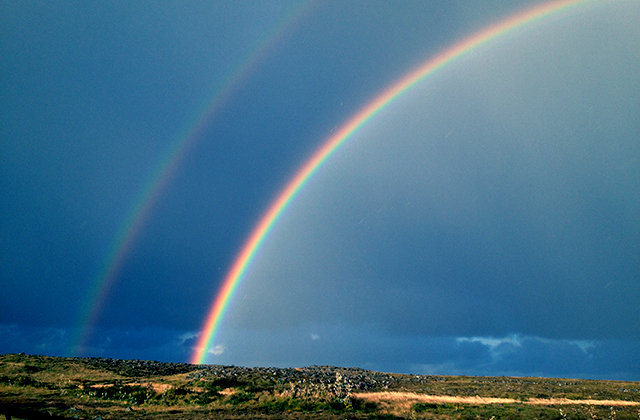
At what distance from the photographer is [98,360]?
71.9 meters

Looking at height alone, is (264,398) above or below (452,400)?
above

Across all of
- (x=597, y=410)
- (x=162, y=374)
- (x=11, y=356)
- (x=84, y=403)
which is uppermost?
(x=11, y=356)

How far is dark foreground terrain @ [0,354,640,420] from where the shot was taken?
138ft

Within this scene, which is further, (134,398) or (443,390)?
(443,390)

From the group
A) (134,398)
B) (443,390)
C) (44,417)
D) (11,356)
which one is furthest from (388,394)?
(11,356)

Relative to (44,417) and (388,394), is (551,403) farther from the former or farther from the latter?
(44,417)

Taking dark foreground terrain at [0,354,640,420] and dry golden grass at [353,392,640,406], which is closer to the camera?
dark foreground terrain at [0,354,640,420]

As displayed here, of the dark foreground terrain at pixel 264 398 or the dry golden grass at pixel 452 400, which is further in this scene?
the dry golden grass at pixel 452 400

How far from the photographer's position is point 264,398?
156 feet

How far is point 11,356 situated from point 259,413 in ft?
165

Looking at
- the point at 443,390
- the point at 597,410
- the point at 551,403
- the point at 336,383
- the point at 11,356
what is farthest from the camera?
the point at 11,356

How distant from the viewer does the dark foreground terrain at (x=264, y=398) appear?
138ft

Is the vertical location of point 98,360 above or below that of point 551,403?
above

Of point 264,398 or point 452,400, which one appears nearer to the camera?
point 264,398
